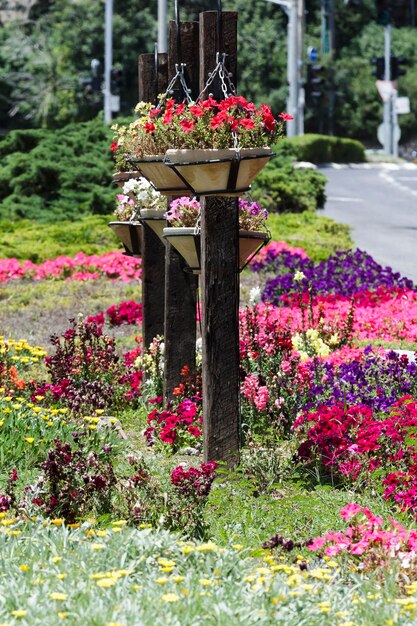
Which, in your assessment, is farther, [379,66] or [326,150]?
[379,66]

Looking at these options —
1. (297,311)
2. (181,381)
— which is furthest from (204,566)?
(297,311)

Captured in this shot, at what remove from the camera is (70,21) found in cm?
5941

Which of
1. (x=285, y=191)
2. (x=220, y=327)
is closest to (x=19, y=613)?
(x=220, y=327)

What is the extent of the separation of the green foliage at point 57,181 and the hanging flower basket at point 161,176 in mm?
13300

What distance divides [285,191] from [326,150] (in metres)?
23.4

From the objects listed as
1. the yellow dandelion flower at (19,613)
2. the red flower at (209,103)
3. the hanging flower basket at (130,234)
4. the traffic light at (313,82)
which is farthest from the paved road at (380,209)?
the yellow dandelion flower at (19,613)

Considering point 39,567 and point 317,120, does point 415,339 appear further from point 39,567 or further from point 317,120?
point 317,120

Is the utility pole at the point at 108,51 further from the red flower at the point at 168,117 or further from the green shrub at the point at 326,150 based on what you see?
the red flower at the point at 168,117

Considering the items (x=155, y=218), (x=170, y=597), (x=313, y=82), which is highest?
(x=313, y=82)

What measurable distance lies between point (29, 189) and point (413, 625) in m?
18.4

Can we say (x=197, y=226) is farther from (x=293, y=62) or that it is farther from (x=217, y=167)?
(x=293, y=62)

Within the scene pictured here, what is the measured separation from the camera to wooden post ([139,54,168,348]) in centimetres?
901

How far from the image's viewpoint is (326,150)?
4512 centimetres

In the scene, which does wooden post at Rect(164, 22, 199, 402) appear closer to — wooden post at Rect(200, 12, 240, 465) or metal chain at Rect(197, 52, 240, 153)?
metal chain at Rect(197, 52, 240, 153)
